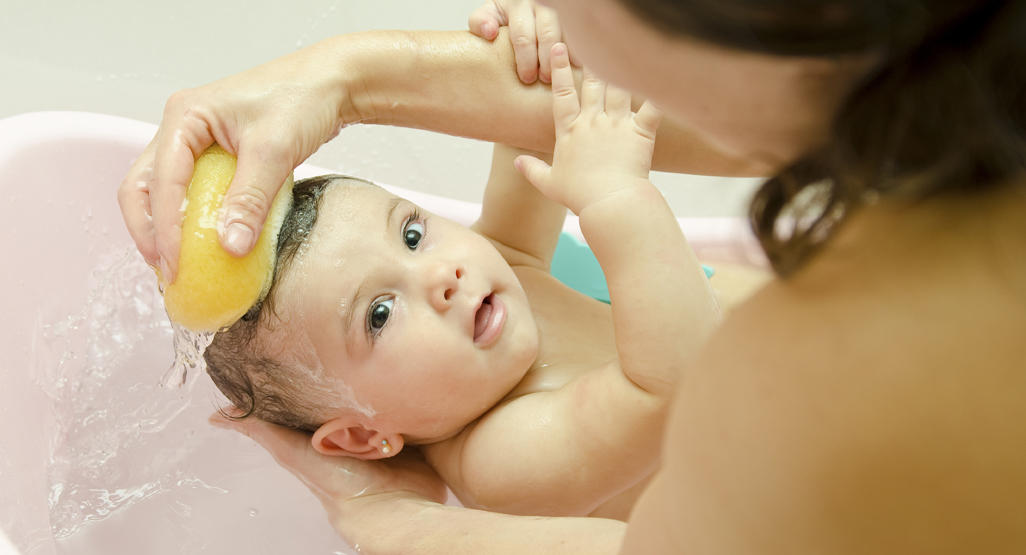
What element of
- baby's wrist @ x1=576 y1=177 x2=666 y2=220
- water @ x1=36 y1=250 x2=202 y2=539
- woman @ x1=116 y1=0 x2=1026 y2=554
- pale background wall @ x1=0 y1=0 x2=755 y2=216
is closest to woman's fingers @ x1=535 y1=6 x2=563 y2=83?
baby's wrist @ x1=576 y1=177 x2=666 y2=220

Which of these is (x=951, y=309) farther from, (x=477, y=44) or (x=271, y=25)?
(x=271, y=25)

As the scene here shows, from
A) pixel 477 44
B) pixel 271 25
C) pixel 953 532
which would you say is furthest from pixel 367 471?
pixel 271 25

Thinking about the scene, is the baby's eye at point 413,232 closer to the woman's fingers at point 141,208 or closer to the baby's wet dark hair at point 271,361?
the baby's wet dark hair at point 271,361

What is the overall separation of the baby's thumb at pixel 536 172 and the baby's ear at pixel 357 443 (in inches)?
13.7

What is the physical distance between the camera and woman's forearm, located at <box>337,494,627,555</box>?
851mm

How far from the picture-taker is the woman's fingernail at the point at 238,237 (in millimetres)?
902

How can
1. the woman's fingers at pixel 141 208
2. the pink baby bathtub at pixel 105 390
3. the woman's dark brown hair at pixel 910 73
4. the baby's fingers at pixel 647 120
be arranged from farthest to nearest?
the pink baby bathtub at pixel 105 390, the baby's fingers at pixel 647 120, the woman's fingers at pixel 141 208, the woman's dark brown hair at pixel 910 73

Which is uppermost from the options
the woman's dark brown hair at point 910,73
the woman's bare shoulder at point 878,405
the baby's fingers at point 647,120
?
the woman's dark brown hair at point 910,73

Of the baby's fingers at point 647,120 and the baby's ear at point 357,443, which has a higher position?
the baby's fingers at point 647,120

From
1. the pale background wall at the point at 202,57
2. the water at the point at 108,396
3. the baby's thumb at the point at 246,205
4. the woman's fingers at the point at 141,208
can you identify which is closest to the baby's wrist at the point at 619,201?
the baby's thumb at the point at 246,205

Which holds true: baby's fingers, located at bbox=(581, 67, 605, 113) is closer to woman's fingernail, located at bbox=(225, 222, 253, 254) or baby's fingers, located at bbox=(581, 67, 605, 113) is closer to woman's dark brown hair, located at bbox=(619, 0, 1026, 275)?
woman's fingernail, located at bbox=(225, 222, 253, 254)

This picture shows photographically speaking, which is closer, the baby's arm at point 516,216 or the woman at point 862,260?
the woman at point 862,260

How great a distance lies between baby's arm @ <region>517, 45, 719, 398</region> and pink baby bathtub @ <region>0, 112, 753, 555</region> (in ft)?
1.20

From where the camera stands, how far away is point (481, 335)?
3.58ft
